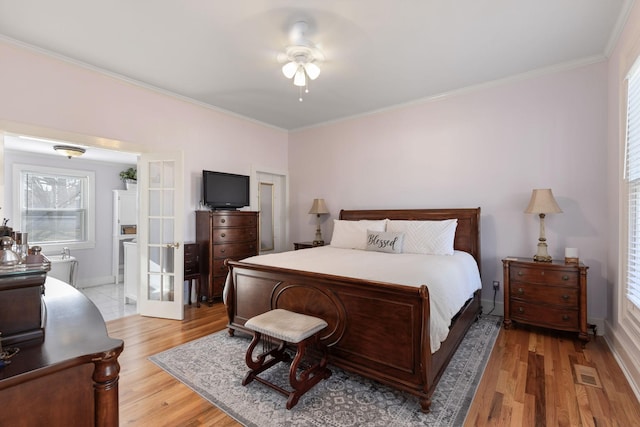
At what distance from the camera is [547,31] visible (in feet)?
8.61

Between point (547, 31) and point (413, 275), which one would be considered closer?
point (413, 275)

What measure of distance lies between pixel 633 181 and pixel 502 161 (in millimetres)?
1356

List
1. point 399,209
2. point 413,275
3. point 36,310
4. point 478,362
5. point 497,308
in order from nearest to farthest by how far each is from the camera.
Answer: point 36,310 → point 413,275 → point 478,362 → point 497,308 → point 399,209

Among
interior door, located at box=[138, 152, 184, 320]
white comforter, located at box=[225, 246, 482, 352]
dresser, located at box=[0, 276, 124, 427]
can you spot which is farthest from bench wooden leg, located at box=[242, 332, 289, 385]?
interior door, located at box=[138, 152, 184, 320]

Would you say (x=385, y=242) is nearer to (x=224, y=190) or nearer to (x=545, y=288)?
(x=545, y=288)

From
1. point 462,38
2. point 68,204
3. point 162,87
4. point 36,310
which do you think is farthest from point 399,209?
point 68,204

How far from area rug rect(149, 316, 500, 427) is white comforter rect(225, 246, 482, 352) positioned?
1.28 ft

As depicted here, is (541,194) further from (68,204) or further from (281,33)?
(68,204)

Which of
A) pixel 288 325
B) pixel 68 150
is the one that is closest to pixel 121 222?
pixel 68 150

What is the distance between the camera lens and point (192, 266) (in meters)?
3.96

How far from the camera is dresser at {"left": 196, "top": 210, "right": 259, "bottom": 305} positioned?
3.92 m

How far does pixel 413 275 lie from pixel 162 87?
11.6 feet

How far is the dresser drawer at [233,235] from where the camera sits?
396 centimetres

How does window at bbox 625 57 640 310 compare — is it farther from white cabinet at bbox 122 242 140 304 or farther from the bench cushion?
white cabinet at bbox 122 242 140 304
